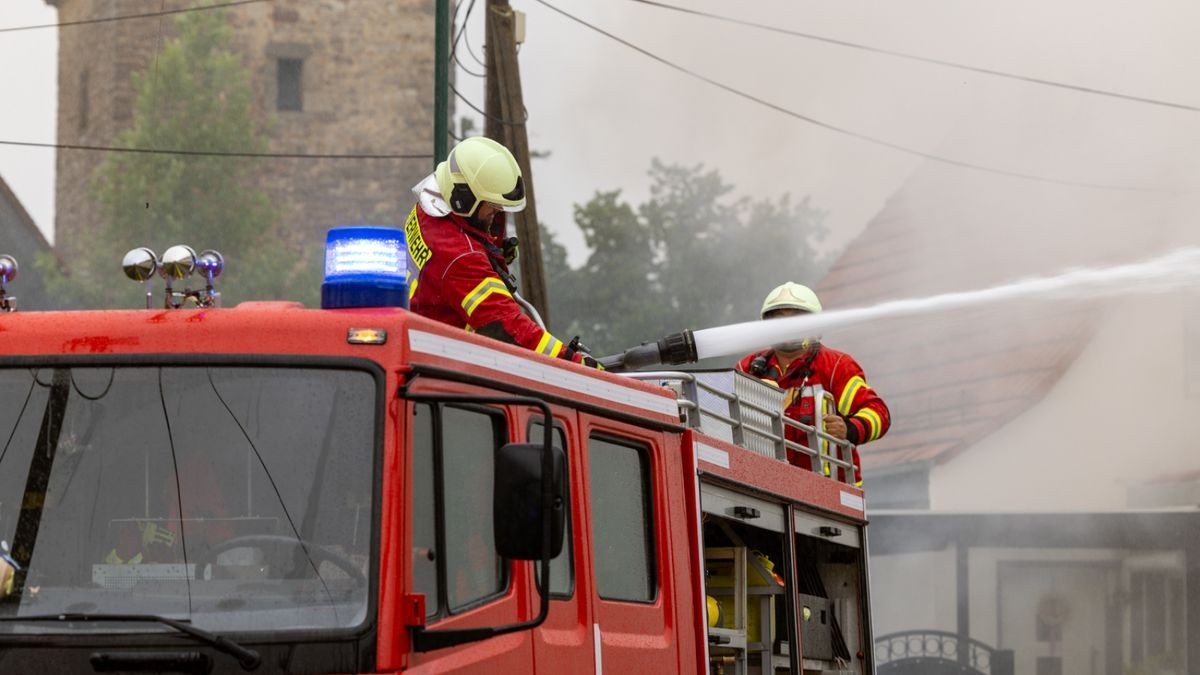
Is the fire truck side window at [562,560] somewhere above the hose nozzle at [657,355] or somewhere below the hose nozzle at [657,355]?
below

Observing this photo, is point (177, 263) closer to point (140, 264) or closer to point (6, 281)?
point (140, 264)

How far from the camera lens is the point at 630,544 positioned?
238 inches

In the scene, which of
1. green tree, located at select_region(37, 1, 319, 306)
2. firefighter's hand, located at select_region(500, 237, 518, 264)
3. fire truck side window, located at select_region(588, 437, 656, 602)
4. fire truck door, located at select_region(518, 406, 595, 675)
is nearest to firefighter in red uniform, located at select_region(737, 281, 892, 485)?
firefighter's hand, located at select_region(500, 237, 518, 264)

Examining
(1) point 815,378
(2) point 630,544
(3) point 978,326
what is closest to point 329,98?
(3) point 978,326

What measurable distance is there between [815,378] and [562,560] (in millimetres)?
3650

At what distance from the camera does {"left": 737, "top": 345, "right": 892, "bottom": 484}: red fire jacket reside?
859 centimetres

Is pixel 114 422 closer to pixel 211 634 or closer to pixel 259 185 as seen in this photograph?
pixel 211 634

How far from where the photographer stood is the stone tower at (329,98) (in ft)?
161

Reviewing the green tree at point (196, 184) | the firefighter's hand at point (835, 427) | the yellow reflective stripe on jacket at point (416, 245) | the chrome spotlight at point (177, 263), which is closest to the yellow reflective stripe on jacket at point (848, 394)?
the firefighter's hand at point (835, 427)

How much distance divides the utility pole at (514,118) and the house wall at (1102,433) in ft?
30.9

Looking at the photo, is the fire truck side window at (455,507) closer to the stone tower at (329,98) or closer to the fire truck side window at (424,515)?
the fire truck side window at (424,515)

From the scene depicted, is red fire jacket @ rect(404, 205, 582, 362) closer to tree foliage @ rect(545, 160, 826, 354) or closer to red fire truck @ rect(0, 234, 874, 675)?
red fire truck @ rect(0, 234, 874, 675)

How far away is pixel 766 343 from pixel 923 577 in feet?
48.3

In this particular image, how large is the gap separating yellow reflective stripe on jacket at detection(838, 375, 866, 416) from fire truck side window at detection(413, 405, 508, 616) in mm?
3788
